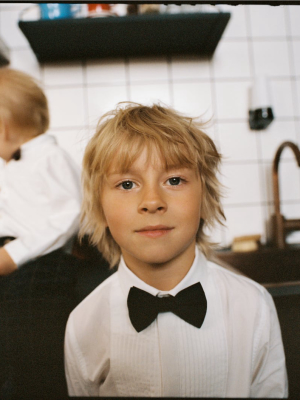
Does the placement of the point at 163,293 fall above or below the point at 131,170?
below

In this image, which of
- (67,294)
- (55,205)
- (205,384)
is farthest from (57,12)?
(205,384)

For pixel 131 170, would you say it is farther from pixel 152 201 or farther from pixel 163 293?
pixel 163 293

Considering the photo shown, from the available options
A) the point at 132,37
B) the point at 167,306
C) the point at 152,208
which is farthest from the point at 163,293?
the point at 132,37

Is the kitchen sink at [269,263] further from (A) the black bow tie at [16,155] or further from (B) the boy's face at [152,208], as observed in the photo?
(A) the black bow tie at [16,155]

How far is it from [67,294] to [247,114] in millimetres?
411

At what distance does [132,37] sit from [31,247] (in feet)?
1.22

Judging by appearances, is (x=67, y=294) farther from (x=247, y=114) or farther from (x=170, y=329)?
(x=247, y=114)

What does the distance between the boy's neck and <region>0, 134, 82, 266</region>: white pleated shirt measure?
11 cm

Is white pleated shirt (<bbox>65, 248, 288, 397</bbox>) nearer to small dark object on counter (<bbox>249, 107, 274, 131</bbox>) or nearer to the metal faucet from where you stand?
the metal faucet

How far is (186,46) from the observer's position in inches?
18.5

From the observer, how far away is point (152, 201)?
36 cm

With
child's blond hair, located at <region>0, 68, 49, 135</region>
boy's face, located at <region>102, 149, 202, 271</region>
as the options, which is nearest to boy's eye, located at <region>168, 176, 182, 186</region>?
boy's face, located at <region>102, 149, 202, 271</region>

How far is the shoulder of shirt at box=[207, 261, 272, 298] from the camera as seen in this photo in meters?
0.44

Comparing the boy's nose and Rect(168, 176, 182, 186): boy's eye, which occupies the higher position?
Rect(168, 176, 182, 186): boy's eye
